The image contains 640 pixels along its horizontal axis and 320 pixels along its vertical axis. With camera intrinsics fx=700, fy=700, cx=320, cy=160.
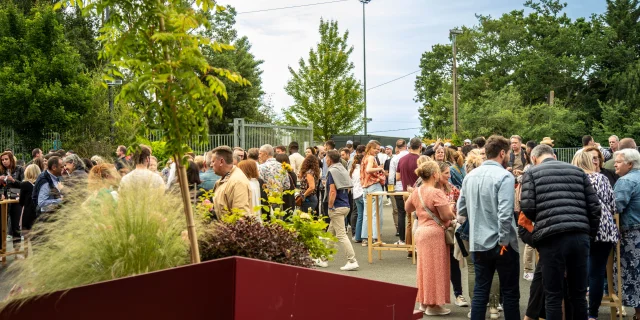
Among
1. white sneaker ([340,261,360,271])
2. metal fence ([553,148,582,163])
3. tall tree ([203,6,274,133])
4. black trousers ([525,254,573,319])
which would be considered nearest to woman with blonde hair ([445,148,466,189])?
white sneaker ([340,261,360,271])

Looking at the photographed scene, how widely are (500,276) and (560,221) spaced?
980mm

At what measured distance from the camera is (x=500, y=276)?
707 cm

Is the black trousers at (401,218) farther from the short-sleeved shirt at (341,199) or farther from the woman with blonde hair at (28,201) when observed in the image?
the woman with blonde hair at (28,201)

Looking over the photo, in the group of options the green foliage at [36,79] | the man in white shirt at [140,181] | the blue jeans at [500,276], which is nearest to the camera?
the man in white shirt at [140,181]

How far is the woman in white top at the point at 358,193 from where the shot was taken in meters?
14.4

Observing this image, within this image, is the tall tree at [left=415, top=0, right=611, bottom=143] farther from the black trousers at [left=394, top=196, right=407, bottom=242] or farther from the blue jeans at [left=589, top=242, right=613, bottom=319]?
the blue jeans at [left=589, top=242, right=613, bottom=319]

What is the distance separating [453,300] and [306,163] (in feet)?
14.1

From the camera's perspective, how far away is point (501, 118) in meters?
53.0

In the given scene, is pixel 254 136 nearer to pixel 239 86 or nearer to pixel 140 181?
pixel 140 181

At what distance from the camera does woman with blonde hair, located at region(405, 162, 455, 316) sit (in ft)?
27.3

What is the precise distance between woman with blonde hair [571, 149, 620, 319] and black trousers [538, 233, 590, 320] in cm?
83

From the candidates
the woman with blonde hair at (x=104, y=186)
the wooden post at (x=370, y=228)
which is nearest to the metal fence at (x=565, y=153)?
the wooden post at (x=370, y=228)

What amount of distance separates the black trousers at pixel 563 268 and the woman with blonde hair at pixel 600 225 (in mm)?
827

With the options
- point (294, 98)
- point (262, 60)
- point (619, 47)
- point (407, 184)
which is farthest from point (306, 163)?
point (619, 47)
